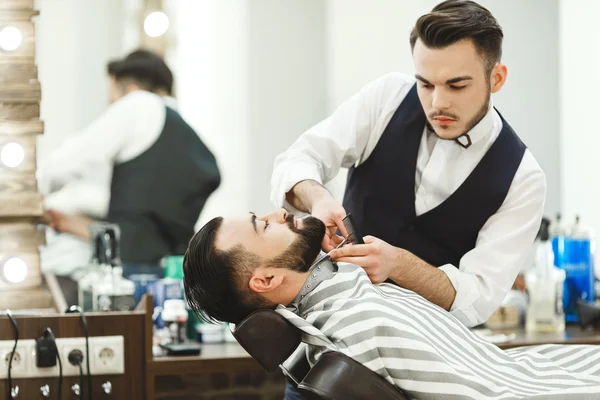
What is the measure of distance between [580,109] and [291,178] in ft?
6.00

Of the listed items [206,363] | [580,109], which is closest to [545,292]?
[580,109]

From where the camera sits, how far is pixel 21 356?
7.18 ft

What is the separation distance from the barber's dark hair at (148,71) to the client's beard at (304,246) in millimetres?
1466

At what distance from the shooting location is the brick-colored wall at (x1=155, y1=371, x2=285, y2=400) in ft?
7.90

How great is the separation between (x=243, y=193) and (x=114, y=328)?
3.55 ft

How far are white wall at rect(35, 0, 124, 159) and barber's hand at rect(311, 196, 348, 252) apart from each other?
1.30m

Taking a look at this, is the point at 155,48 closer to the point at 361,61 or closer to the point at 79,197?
the point at 79,197

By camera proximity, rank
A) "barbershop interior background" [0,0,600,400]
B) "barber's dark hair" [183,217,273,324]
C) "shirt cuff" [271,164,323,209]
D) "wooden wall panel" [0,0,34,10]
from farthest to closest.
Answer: "barbershop interior background" [0,0,600,400]
"wooden wall panel" [0,0,34,10]
"shirt cuff" [271,164,323,209]
"barber's dark hair" [183,217,273,324]

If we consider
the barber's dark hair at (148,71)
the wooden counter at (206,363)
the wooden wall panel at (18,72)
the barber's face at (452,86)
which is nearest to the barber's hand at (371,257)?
the barber's face at (452,86)

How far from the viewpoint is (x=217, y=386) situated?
2.46m

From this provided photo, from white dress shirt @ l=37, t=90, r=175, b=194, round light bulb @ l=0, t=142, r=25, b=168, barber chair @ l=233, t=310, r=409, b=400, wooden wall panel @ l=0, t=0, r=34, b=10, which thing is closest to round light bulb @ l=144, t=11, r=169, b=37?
white dress shirt @ l=37, t=90, r=175, b=194

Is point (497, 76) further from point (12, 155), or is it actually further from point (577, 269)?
point (12, 155)

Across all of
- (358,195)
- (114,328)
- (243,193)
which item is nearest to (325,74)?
(243,193)

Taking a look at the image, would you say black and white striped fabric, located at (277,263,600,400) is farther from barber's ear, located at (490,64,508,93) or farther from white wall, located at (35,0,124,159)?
white wall, located at (35,0,124,159)
